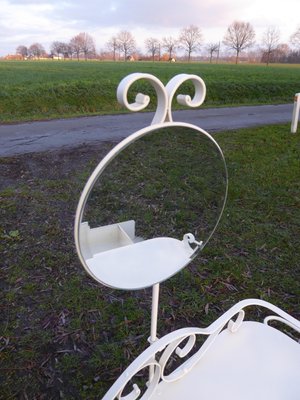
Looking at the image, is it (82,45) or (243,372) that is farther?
(82,45)

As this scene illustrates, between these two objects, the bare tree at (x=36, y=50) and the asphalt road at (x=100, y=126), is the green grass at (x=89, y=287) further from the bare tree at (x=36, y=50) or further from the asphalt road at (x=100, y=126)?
the bare tree at (x=36, y=50)

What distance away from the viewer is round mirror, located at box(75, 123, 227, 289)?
4.45 ft

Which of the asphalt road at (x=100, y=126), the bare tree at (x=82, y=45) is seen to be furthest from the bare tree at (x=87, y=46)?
the asphalt road at (x=100, y=126)

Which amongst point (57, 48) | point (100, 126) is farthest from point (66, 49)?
point (100, 126)

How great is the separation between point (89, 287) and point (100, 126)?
668 centimetres

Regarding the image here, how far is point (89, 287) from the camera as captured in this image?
306 cm

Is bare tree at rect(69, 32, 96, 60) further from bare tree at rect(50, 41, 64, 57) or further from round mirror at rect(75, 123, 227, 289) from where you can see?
round mirror at rect(75, 123, 227, 289)

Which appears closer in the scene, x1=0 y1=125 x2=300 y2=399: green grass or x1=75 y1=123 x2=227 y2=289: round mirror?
x1=75 y1=123 x2=227 y2=289: round mirror

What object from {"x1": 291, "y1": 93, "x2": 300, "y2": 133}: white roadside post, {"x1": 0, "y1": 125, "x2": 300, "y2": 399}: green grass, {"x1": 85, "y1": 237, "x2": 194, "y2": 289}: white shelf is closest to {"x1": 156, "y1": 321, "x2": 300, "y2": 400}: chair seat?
{"x1": 85, "y1": 237, "x2": 194, "y2": 289}: white shelf

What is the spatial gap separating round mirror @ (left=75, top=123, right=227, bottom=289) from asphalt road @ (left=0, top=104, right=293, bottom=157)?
5433mm

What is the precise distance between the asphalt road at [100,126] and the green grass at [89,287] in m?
2.20

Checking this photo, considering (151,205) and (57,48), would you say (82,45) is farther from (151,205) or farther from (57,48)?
(151,205)

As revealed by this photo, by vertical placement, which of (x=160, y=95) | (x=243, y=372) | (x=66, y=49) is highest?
(x=66, y=49)

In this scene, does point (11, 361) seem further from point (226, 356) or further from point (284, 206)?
point (284, 206)
